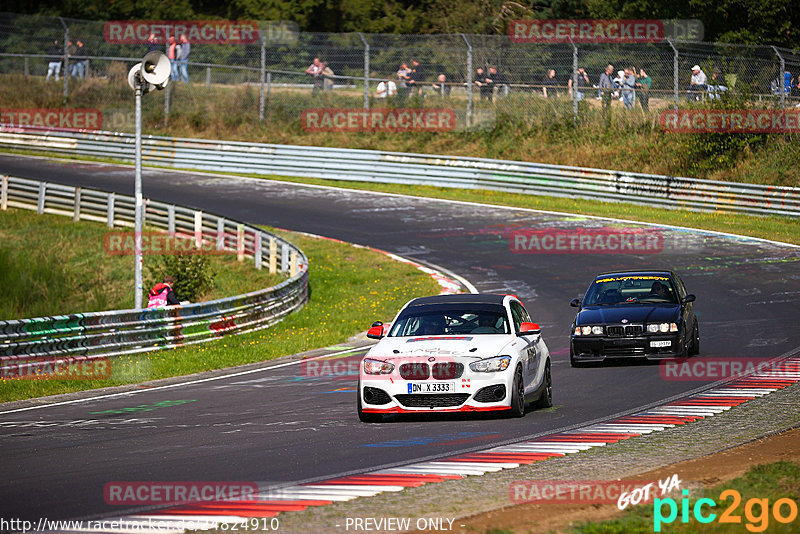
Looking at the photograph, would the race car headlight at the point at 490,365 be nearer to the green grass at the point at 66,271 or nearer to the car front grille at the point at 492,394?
the car front grille at the point at 492,394

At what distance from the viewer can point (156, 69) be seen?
1878 cm

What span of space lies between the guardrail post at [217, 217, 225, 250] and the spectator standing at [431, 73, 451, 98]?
1347 centimetres

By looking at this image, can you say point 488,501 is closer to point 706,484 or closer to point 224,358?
point 706,484

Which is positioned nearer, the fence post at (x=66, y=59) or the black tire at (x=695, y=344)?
the black tire at (x=695, y=344)

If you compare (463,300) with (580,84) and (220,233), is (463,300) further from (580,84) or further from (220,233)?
(580,84)

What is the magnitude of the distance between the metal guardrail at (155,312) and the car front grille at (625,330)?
7.86 meters

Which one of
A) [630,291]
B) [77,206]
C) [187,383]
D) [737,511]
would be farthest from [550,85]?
[737,511]

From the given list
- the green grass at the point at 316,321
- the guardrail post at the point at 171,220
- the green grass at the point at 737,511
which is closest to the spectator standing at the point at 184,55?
the guardrail post at the point at 171,220

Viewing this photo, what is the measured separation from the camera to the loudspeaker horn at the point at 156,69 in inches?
734

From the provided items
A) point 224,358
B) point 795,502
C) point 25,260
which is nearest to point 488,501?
point 795,502

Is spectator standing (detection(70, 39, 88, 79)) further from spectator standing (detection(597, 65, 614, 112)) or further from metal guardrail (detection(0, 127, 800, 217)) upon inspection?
spectator standing (detection(597, 65, 614, 112))

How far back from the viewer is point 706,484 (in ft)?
27.1

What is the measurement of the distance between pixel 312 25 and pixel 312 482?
55.3m

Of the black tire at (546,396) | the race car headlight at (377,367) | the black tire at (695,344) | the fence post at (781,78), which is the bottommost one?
the black tire at (695,344)
